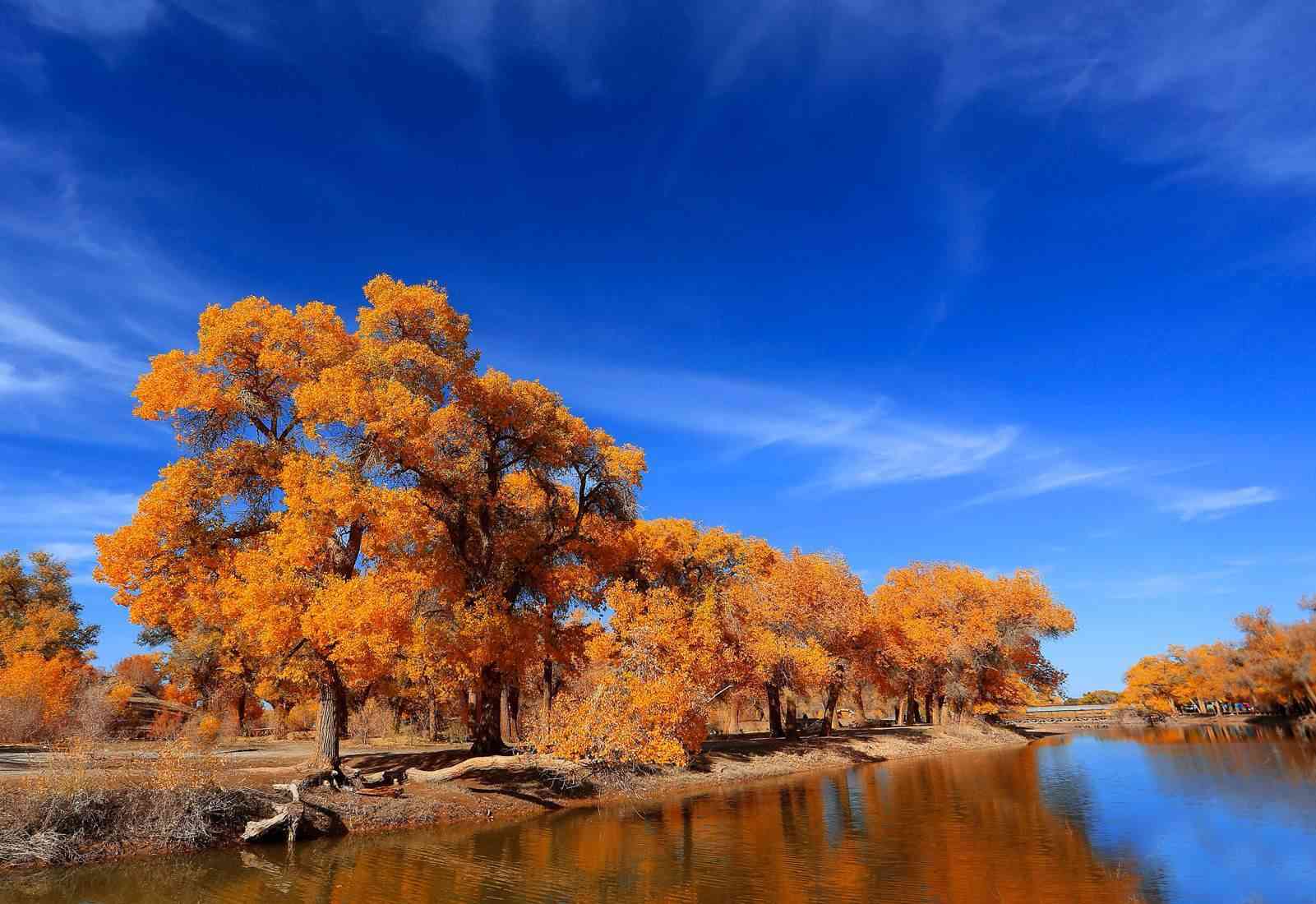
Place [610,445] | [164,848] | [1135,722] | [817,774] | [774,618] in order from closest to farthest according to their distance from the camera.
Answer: [164,848]
[610,445]
[817,774]
[774,618]
[1135,722]

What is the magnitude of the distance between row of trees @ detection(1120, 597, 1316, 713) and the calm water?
3495 centimetres

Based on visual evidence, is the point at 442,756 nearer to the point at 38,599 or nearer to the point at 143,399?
the point at 143,399

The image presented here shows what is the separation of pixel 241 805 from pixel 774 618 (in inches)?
1109

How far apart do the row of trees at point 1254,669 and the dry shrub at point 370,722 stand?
64.8 meters

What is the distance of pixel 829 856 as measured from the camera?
18156 millimetres

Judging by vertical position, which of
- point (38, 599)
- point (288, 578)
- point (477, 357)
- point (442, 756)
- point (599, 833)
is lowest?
point (599, 833)

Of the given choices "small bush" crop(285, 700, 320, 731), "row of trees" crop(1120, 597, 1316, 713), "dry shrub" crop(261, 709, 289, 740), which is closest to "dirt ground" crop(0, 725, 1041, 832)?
"dry shrub" crop(261, 709, 289, 740)

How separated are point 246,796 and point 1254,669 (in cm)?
7814

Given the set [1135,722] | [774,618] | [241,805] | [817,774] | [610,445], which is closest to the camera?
[241,805]

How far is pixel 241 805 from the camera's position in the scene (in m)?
21.0

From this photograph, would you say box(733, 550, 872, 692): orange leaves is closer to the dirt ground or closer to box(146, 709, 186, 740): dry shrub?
the dirt ground

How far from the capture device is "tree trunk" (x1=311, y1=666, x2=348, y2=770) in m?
24.6

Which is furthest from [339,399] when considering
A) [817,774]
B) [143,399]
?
[817,774]

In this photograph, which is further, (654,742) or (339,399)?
(654,742)
